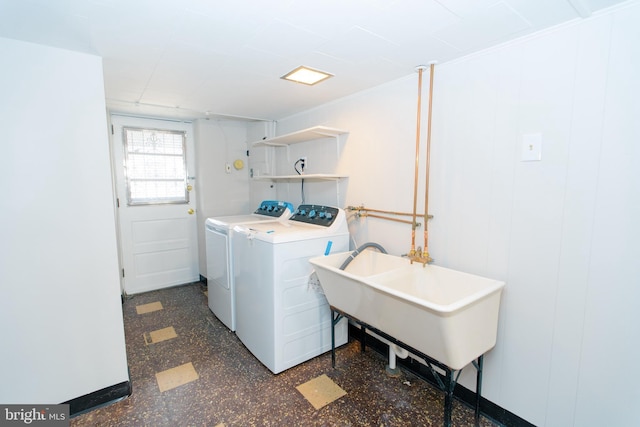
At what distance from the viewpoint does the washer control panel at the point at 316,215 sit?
245cm

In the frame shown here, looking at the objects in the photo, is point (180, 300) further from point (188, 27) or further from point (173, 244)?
point (188, 27)

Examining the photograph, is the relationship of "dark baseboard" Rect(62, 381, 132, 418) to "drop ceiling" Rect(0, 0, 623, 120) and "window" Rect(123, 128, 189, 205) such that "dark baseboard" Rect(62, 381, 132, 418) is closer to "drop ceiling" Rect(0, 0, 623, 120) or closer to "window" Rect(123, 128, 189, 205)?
"drop ceiling" Rect(0, 0, 623, 120)

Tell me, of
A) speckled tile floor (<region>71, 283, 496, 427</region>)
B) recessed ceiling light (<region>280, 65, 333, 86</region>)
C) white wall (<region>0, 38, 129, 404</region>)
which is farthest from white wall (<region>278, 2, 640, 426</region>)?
white wall (<region>0, 38, 129, 404</region>)

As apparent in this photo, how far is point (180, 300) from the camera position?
11.2 feet

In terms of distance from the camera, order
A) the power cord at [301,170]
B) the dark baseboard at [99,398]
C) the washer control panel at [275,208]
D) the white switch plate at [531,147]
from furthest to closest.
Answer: the power cord at [301,170], the washer control panel at [275,208], the dark baseboard at [99,398], the white switch plate at [531,147]

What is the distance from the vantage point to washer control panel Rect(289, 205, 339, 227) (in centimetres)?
245

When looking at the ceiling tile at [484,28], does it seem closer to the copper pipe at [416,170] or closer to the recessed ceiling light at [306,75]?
the copper pipe at [416,170]

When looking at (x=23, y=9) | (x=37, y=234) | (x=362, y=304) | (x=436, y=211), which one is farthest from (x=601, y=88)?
(x=37, y=234)

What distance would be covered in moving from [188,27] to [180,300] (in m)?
2.95

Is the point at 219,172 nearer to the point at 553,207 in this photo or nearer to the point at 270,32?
the point at 270,32

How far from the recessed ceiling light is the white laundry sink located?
1282mm

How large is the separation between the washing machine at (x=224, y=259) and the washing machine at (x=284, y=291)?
117 mm

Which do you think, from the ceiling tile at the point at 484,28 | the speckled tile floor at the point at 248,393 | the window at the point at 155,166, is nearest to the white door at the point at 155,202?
the window at the point at 155,166

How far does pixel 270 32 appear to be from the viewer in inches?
57.2
